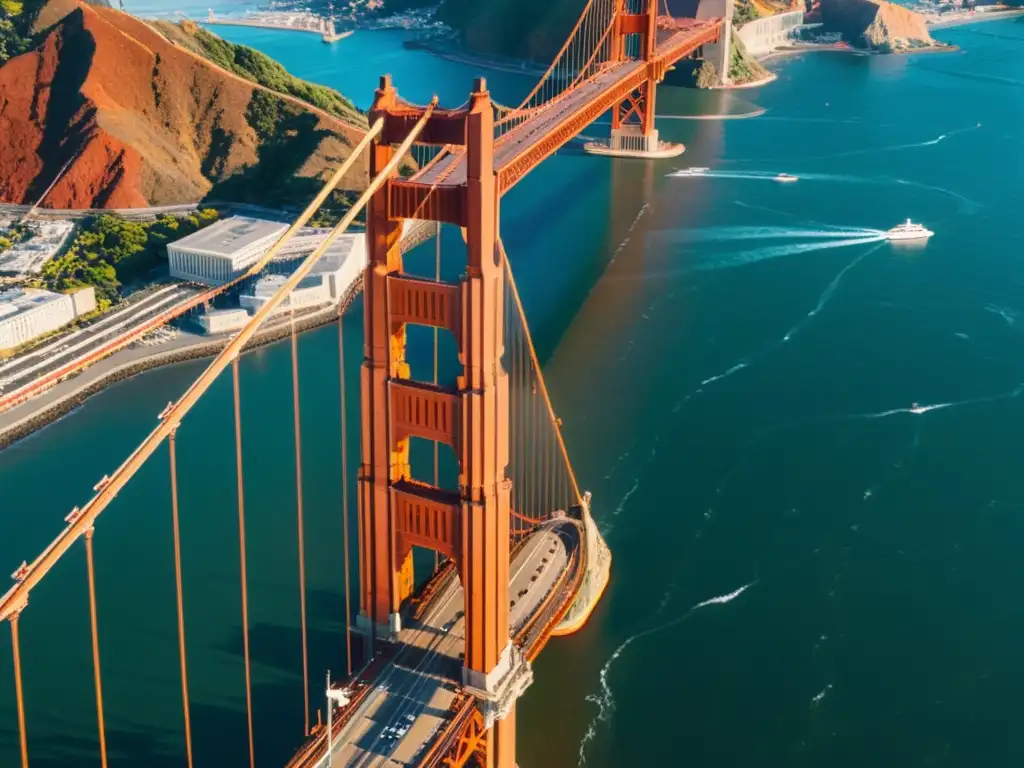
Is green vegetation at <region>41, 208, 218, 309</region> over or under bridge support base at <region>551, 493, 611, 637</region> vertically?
over

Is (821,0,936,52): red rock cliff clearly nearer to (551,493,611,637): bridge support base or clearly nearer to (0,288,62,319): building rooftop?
(0,288,62,319): building rooftop

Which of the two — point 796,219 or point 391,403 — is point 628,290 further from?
point 391,403

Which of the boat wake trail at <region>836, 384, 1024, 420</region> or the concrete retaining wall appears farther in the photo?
the concrete retaining wall

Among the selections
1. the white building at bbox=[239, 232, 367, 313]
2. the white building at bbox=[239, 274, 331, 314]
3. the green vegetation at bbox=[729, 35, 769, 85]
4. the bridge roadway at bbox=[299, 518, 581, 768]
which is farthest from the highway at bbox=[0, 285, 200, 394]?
the green vegetation at bbox=[729, 35, 769, 85]

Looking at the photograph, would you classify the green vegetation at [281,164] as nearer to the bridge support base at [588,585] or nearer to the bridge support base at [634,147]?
the bridge support base at [634,147]

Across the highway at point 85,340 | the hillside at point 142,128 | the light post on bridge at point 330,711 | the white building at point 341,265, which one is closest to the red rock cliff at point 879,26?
the hillside at point 142,128

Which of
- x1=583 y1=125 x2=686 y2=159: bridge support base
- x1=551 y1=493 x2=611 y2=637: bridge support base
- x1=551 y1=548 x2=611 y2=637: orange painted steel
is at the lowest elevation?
x1=551 y1=548 x2=611 y2=637: orange painted steel

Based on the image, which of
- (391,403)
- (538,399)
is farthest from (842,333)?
(391,403)
